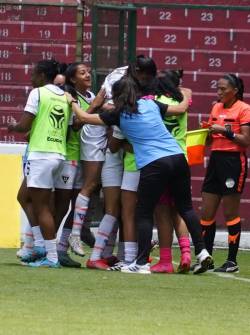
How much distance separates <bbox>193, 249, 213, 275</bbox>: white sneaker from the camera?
11492 millimetres

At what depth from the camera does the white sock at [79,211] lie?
39.9ft

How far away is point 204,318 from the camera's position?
8586 mm

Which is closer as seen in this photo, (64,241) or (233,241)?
(64,241)

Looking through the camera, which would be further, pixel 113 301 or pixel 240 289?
pixel 240 289

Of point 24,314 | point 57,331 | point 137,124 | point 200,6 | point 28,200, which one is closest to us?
point 57,331

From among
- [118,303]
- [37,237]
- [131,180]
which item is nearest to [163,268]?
[131,180]

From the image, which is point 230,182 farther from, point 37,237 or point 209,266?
point 37,237

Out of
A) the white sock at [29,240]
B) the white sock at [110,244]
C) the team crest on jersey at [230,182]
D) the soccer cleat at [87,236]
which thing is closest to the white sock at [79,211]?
the white sock at [110,244]

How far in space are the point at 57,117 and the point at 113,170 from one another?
72 cm

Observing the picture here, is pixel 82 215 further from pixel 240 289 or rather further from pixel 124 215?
pixel 240 289

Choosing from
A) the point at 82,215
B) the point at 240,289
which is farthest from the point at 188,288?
the point at 82,215

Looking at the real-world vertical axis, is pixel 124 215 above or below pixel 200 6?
below

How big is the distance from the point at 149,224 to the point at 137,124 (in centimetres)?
88

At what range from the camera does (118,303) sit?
30.3 ft
